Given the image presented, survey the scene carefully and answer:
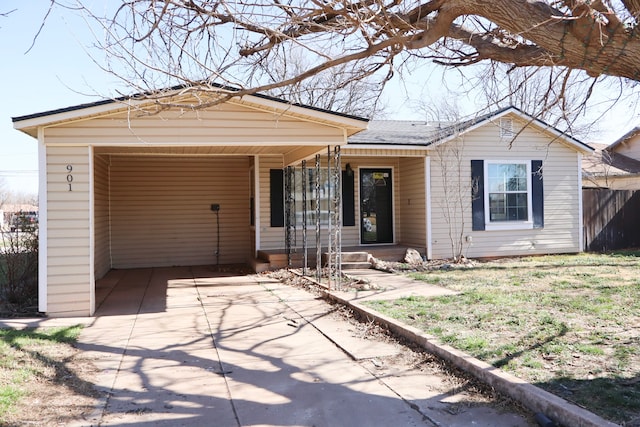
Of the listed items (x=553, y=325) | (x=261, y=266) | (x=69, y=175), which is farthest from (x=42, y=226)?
(x=553, y=325)

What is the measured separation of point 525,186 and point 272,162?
6.44 m

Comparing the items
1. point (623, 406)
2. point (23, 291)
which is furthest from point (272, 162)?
point (623, 406)

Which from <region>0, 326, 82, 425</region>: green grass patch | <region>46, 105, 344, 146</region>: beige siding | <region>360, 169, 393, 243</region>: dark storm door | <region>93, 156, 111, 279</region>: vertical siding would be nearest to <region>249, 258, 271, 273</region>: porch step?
<region>360, 169, 393, 243</region>: dark storm door

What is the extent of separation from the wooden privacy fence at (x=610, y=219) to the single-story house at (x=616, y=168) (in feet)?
18.7

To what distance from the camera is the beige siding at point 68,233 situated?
7383mm

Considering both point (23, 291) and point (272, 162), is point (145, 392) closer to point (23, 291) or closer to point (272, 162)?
point (23, 291)

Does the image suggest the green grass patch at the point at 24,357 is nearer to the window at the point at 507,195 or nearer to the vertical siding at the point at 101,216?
the vertical siding at the point at 101,216

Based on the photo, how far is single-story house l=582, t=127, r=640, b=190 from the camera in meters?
→ 21.3

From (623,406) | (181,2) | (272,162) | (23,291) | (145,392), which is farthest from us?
(272,162)

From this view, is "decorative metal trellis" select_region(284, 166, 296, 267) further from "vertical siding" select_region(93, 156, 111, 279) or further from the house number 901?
the house number 901

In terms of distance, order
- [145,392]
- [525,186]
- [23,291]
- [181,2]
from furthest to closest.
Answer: [525,186] → [23,291] → [181,2] → [145,392]

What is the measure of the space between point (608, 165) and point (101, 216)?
65.7ft

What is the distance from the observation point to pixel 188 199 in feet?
44.4

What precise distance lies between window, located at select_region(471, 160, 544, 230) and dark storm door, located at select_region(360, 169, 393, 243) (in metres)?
2.18
